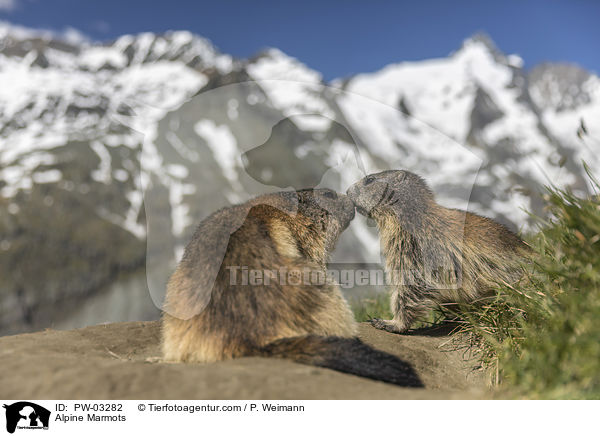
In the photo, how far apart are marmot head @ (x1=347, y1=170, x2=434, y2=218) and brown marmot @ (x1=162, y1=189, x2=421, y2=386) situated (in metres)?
1.65

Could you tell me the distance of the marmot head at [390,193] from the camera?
5254 millimetres

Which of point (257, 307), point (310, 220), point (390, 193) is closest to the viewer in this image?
point (257, 307)

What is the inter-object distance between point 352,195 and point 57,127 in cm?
7296

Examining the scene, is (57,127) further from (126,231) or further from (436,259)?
(436,259)

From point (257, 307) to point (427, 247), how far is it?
2.62 metres

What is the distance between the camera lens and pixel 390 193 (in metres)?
5.32

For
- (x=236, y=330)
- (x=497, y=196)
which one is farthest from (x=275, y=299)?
(x=497, y=196)
